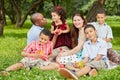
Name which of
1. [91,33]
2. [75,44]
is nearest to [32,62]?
[75,44]

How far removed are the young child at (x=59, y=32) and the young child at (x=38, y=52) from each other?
0.49 metres

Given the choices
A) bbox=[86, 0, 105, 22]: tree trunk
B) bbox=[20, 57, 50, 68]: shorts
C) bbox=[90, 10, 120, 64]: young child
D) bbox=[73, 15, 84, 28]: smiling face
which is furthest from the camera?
bbox=[86, 0, 105, 22]: tree trunk

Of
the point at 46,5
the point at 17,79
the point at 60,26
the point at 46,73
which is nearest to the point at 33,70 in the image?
the point at 46,73

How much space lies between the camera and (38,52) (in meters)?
9.25

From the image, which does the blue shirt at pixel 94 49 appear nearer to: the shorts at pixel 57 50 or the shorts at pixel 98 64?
the shorts at pixel 98 64

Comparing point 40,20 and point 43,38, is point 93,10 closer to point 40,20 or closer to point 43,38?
point 40,20

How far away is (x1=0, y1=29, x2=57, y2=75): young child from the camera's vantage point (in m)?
9.06

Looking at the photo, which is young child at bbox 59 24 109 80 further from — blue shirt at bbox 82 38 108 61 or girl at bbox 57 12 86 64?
girl at bbox 57 12 86 64

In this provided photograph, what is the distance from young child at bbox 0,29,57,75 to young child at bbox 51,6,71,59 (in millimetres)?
490

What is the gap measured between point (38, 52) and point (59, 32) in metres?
0.85

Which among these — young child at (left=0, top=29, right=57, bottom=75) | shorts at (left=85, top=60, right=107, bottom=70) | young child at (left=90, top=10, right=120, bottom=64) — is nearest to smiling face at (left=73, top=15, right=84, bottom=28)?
young child at (left=90, top=10, right=120, bottom=64)

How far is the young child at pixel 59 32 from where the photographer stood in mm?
9852

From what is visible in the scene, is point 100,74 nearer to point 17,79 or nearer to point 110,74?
point 110,74

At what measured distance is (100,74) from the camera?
8320 millimetres
